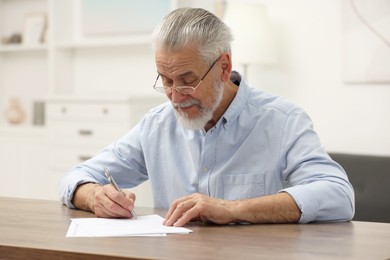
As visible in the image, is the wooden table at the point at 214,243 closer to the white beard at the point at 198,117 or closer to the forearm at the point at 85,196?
the forearm at the point at 85,196

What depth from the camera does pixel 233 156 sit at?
2.34 metres

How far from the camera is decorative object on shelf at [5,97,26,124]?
5672 millimetres

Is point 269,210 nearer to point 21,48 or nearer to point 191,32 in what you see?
point 191,32

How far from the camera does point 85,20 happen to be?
5195mm

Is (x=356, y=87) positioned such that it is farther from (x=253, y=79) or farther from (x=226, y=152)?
(x=226, y=152)

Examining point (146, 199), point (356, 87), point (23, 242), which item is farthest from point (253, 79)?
point (23, 242)

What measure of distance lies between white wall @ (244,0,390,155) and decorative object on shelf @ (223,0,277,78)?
0.21m

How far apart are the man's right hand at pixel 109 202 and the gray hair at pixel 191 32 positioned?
0.47 meters

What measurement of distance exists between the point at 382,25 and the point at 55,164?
234cm

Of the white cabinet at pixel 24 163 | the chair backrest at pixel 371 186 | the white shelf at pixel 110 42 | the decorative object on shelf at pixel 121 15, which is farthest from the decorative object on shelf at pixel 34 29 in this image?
the chair backrest at pixel 371 186

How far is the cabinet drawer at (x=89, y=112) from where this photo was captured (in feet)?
14.7

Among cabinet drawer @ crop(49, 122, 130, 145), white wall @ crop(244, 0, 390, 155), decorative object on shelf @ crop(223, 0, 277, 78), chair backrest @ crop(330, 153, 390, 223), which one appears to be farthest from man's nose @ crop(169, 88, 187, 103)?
cabinet drawer @ crop(49, 122, 130, 145)

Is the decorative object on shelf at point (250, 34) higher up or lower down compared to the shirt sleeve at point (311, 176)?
higher up

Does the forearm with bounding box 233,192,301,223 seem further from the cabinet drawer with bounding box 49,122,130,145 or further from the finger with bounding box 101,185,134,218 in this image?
the cabinet drawer with bounding box 49,122,130,145
